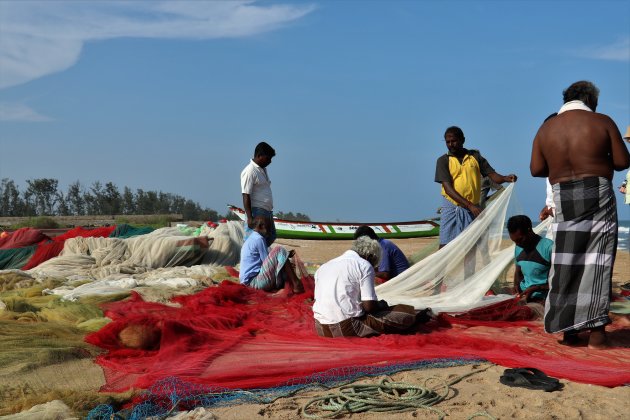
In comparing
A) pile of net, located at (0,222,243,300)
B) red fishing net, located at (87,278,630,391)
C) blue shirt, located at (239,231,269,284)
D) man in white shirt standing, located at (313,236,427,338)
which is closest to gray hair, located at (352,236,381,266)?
man in white shirt standing, located at (313,236,427,338)

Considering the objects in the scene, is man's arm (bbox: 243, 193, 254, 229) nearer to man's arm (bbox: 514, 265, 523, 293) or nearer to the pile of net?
the pile of net

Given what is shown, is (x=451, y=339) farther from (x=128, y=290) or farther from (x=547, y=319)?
(x=128, y=290)

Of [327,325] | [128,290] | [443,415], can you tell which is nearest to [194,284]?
[128,290]

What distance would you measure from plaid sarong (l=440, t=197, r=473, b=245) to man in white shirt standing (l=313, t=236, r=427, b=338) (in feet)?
6.05

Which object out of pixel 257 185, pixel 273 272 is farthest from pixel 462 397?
pixel 257 185

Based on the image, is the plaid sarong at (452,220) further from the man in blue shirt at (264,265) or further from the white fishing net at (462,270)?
the man in blue shirt at (264,265)

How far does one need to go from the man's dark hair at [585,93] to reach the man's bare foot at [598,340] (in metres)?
1.48

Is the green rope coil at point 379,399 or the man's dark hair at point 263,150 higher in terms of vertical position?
the man's dark hair at point 263,150

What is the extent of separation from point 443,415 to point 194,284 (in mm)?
4974

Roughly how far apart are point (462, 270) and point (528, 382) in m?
2.63

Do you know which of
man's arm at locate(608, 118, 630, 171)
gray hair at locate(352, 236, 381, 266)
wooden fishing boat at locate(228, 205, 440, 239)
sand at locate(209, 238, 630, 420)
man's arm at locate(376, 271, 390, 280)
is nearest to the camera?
sand at locate(209, 238, 630, 420)

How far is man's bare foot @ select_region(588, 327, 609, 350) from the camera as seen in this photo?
14.1 ft

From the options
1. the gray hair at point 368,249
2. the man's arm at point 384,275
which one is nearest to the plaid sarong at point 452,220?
the man's arm at point 384,275

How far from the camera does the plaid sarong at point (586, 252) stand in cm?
425
